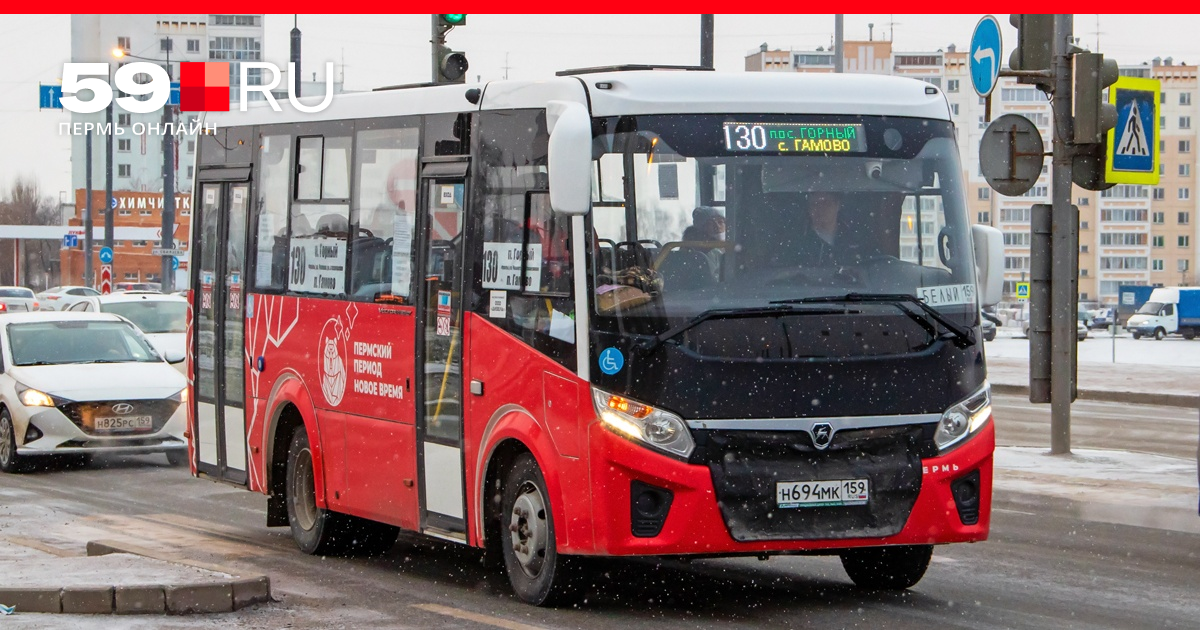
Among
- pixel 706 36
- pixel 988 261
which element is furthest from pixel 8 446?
pixel 988 261

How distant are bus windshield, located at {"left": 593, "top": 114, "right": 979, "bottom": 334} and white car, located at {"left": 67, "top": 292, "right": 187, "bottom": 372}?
54.6 feet

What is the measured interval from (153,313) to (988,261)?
17.9m

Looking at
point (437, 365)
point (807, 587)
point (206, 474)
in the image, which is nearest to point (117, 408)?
point (206, 474)

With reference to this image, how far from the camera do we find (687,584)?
9.78 metres

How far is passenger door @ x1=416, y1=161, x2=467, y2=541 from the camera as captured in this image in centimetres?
964

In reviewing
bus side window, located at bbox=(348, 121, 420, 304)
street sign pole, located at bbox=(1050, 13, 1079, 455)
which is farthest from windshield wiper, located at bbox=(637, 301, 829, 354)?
street sign pole, located at bbox=(1050, 13, 1079, 455)

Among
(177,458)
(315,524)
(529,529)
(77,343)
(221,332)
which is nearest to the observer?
(529,529)

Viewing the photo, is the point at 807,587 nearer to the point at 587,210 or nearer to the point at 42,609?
the point at 587,210

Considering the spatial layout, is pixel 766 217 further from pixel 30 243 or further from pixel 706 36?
pixel 30 243

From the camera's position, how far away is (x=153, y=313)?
2533cm

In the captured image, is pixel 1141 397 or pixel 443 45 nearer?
pixel 443 45

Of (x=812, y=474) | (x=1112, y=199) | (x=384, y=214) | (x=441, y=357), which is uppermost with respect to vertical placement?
(x=1112, y=199)

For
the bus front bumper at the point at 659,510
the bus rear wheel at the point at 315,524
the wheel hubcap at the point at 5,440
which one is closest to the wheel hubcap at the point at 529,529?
the bus front bumper at the point at 659,510

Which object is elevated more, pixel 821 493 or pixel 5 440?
pixel 821 493
